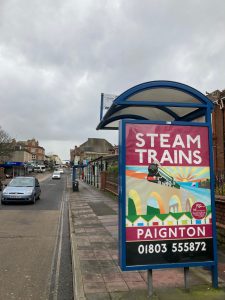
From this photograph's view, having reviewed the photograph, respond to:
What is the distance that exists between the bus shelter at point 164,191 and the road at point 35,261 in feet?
4.89

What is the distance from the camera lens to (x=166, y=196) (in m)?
4.59

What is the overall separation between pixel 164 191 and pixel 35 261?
3.49 m

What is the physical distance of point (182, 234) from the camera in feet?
15.1

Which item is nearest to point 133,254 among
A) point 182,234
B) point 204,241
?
point 182,234

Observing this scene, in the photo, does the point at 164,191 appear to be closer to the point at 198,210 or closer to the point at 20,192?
the point at 198,210

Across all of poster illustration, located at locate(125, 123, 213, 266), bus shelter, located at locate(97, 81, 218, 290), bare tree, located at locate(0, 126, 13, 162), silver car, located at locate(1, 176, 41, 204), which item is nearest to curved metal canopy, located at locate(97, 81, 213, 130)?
bus shelter, located at locate(97, 81, 218, 290)

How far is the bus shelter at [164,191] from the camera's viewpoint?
443 centimetres

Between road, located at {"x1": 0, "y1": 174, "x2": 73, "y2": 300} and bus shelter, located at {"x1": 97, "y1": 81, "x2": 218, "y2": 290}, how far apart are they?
1491 mm

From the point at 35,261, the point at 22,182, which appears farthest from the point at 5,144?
the point at 35,261

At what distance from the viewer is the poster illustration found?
4.45 m

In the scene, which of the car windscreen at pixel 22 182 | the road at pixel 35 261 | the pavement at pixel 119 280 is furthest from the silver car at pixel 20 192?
the pavement at pixel 119 280

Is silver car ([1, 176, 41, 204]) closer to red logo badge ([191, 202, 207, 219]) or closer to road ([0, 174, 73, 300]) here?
road ([0, 174, 73, 300])

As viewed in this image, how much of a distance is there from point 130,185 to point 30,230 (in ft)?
21.5

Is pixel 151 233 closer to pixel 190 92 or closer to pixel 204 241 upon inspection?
pixel 204 241
